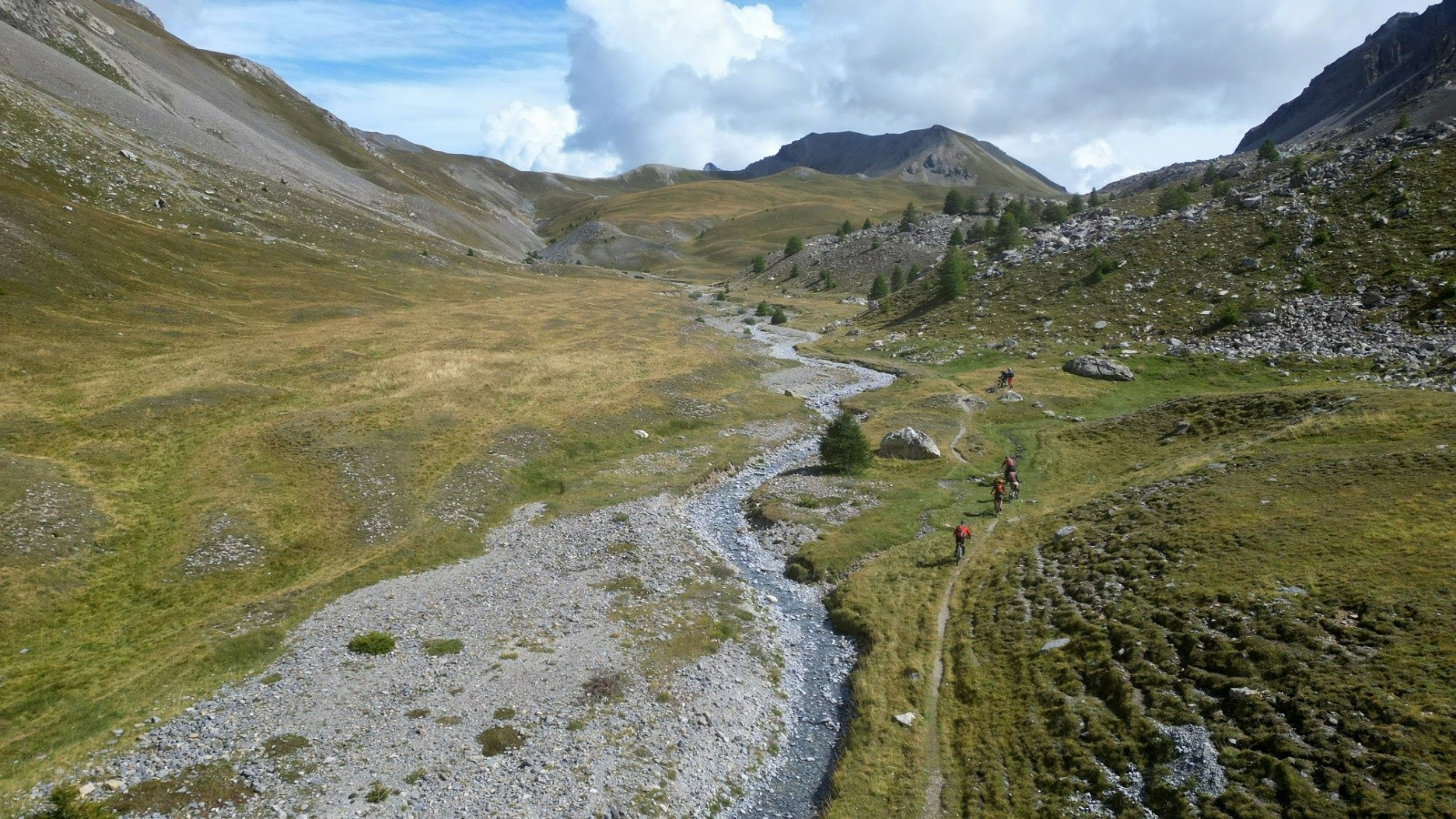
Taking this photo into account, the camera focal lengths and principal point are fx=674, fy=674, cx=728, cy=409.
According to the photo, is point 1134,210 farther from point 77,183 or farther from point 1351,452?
point 77,183

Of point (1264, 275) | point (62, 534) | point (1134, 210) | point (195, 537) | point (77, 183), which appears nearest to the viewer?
point (62, 534)

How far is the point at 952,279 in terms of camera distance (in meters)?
107

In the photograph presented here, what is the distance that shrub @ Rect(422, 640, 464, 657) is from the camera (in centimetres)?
2973

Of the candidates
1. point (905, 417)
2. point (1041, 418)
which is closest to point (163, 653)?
point (905, 417)

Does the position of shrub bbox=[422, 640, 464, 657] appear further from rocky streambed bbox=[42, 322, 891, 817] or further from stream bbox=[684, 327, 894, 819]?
stream bbox=[684, 327, 894, 819]

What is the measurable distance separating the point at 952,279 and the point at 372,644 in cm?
9801

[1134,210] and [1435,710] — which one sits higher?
[1134,210]

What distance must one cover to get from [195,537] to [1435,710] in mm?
51916

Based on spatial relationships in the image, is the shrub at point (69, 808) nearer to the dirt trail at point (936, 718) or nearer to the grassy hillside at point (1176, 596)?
the grassy hillside at point (1176, 596)

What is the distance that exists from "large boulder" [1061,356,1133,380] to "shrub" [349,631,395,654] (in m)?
70.4

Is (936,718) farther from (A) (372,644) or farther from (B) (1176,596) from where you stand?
(A) (372,644)

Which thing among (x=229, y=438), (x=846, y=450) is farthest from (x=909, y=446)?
(x=229, y=438)

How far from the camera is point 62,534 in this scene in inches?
1348

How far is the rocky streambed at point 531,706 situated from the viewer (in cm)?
2198
